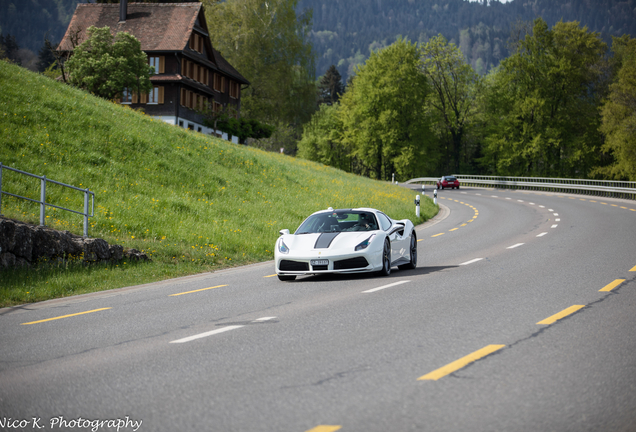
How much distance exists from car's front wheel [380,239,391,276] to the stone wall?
18.6 ft

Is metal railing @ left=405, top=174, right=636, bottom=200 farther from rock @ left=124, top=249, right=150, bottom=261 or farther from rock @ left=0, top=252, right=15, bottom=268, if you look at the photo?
rock @ left=0, top=252, right=15, bottom=268

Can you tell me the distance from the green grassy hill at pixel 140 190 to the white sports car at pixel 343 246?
313 centimetres

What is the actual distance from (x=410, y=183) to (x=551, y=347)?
70.6 m

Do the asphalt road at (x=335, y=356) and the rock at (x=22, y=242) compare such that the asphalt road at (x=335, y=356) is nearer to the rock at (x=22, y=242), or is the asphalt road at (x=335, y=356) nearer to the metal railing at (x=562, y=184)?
the rock at (x=22, y=242)

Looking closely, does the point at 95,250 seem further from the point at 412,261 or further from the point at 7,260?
the point at 412,261

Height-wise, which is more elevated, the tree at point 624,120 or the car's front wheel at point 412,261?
the tree at point 624,120

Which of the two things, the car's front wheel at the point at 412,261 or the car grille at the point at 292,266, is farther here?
the car's front wheel at the point at 412,261

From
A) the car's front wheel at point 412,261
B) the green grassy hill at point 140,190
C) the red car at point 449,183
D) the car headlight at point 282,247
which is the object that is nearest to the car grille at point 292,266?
the car headlight at point 282,247

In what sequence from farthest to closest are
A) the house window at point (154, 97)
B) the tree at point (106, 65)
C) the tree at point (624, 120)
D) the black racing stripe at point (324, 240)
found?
the house window at point (154, 97), the tree at point (624, 120), the tree at point (106, 65), the black racing stripe at point (324, 240)

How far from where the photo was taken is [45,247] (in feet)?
40.5

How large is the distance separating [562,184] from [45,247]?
49997 mm

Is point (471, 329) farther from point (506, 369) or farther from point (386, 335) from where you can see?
point (506, 369)

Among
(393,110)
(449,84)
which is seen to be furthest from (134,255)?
(449,84)

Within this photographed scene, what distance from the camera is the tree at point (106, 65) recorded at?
133 feet
